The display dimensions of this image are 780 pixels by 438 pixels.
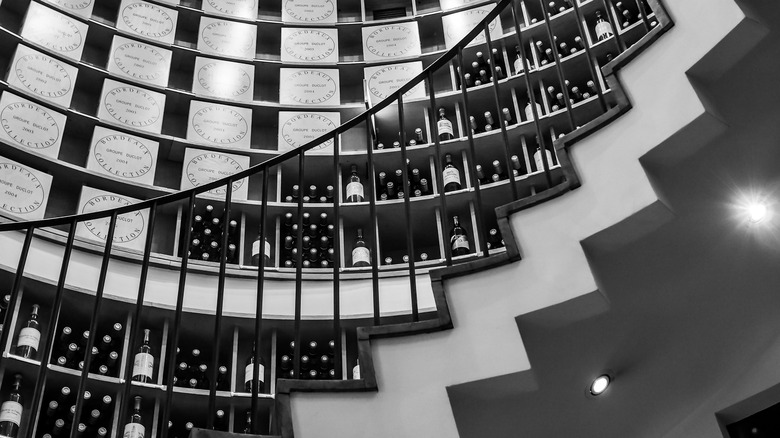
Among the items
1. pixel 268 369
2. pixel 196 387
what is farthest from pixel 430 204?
pixel 196 387

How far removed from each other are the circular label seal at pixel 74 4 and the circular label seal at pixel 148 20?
214 mm

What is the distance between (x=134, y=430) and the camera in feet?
12.0

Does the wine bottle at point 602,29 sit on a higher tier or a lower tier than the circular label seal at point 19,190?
higher

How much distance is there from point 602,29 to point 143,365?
3.02 m

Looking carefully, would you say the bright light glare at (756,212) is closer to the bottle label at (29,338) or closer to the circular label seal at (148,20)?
the bottle label at (29,338)

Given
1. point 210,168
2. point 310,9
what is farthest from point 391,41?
point 210,168

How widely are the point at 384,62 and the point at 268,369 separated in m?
2.09

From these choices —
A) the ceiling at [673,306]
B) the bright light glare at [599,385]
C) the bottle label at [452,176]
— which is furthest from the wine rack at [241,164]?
the bright light glare at [599,385]

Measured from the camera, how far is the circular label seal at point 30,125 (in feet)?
13.7

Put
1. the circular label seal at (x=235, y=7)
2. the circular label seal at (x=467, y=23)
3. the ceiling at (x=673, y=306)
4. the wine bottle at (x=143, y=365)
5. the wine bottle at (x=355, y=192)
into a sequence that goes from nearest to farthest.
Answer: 1. the ceiling at (x=673, y=306)
2. the wine bottle at (x=143, y=365)
3. the wine bottle at (x=355, y=192)
4. the circular label seal at (x=467, y=23)
5. the circular label seal at (x=235, y=7)

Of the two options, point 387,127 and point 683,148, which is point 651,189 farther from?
point 387,127

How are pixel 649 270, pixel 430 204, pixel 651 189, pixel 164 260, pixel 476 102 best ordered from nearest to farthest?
pixel 651 189 → pixel 649 270 → pixel 164 260 → pixel 430 204 → pixel 476 102

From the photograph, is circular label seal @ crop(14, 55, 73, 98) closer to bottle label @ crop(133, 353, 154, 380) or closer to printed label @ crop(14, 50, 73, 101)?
printed label @ crop(14, 50, 73, 101)

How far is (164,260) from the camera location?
397 centimetres
